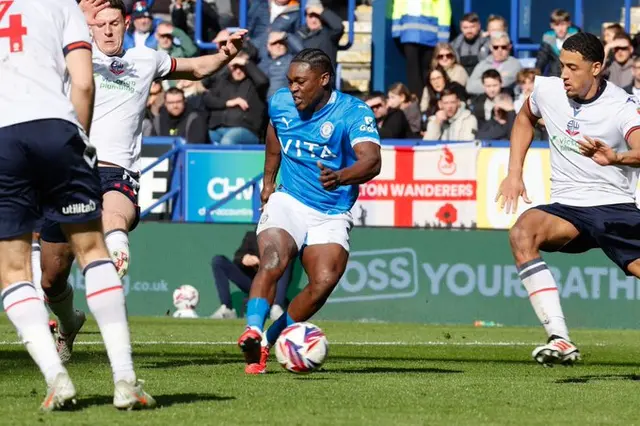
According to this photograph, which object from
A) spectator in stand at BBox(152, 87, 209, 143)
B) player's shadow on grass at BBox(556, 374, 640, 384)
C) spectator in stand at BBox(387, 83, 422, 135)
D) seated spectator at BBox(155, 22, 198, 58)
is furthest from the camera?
seated spectator at BBox(155, 22, 198, 58)

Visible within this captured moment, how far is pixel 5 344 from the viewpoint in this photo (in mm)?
12844

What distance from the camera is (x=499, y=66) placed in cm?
2183

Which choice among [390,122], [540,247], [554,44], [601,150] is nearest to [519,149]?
[540,247]

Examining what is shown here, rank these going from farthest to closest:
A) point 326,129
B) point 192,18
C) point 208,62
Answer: point 192,18 < point 208,62 < point 326,129

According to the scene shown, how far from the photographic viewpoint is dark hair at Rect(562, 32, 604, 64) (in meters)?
10.2

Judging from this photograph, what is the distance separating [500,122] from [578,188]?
997 cm

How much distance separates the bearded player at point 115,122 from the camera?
1052cm

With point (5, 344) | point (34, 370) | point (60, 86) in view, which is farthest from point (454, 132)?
point (60, 86)

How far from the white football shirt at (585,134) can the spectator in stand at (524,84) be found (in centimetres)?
992

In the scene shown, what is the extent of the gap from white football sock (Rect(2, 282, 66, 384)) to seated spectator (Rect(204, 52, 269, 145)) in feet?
46.3

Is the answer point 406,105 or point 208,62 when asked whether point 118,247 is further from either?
point 406,105

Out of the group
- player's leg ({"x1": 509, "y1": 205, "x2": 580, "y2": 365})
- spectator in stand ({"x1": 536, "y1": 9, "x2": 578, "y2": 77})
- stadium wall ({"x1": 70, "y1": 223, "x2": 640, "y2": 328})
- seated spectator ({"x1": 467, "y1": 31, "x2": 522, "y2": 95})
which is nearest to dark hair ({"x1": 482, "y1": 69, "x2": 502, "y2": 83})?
seated spectator ({"x1": 467, "y1": 31, "x2": 522, "y2": 95})

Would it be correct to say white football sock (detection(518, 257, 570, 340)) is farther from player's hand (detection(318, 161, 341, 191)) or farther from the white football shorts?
player's hand (detection(318, 161, 341, 191))

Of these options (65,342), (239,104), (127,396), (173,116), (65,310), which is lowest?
(65,342)
